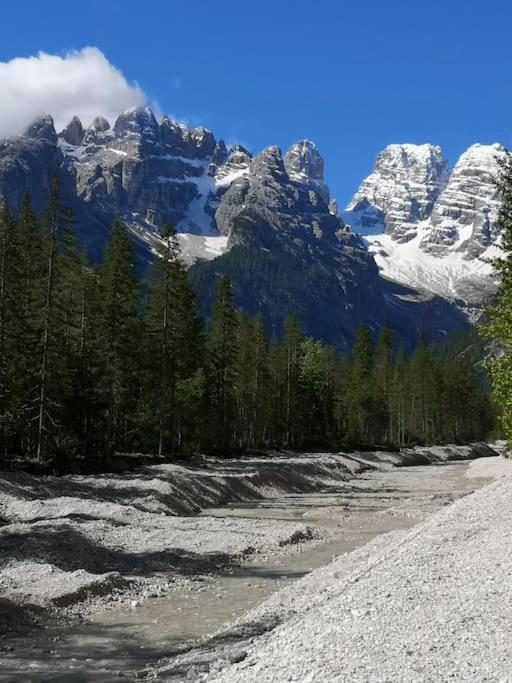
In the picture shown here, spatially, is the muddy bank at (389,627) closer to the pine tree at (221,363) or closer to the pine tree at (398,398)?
the pine tree at (221,363)

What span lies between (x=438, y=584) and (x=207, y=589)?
7636mm

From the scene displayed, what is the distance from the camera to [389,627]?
10.2 metres

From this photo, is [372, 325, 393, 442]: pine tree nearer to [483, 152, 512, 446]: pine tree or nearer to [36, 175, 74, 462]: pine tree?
[36, 175, 74, 462]: pine tree

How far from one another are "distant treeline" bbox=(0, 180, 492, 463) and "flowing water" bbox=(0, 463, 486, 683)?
13.4 m

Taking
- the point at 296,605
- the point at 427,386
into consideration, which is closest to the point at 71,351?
the point at 296,605

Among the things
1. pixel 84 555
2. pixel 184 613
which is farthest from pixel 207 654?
pixel 84 555

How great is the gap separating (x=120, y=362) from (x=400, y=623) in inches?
1490

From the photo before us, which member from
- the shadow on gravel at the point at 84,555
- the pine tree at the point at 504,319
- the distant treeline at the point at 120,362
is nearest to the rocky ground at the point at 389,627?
the shadow on gravel at the point at 84,555

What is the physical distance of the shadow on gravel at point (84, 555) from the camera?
19.5 meters

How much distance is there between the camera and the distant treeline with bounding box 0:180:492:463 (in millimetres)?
42125

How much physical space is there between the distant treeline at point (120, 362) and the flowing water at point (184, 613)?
13.4 metres

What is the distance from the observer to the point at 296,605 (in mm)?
14805

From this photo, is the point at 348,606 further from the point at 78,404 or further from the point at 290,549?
the point at 78,404

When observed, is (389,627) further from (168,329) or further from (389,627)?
(168,329)
